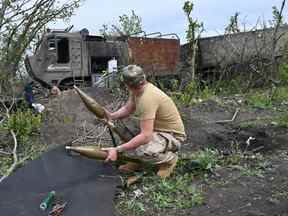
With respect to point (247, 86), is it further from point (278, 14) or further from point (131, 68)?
point (131, 68)

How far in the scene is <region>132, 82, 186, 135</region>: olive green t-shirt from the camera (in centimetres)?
409

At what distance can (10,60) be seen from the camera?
7727mm

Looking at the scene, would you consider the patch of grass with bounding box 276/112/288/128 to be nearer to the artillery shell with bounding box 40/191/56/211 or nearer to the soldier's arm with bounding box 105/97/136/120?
the soldier's arm with bounding box 105/97/136/120

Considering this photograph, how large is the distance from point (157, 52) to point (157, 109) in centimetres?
1040

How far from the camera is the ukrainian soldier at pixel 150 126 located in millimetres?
4082

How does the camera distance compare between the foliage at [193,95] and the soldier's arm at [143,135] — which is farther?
the foliage at [193,95]

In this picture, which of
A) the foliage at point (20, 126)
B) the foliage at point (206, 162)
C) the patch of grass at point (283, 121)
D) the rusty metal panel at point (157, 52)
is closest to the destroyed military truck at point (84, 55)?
the rusty metal panel at point (157, 52)

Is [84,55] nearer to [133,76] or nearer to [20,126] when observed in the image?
[20,126]

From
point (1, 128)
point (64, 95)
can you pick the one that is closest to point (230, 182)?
point (1, 128)

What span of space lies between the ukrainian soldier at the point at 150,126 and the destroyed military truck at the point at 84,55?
8.04 meters

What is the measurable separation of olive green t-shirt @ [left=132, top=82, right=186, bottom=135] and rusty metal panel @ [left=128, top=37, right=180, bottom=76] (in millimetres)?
8625

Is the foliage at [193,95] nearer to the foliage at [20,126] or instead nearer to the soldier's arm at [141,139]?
the foliage at [20,126]

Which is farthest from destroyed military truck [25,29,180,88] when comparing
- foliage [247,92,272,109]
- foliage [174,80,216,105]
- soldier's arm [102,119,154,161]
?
soldier's arm [102,119,154,161]

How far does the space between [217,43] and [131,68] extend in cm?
1110
